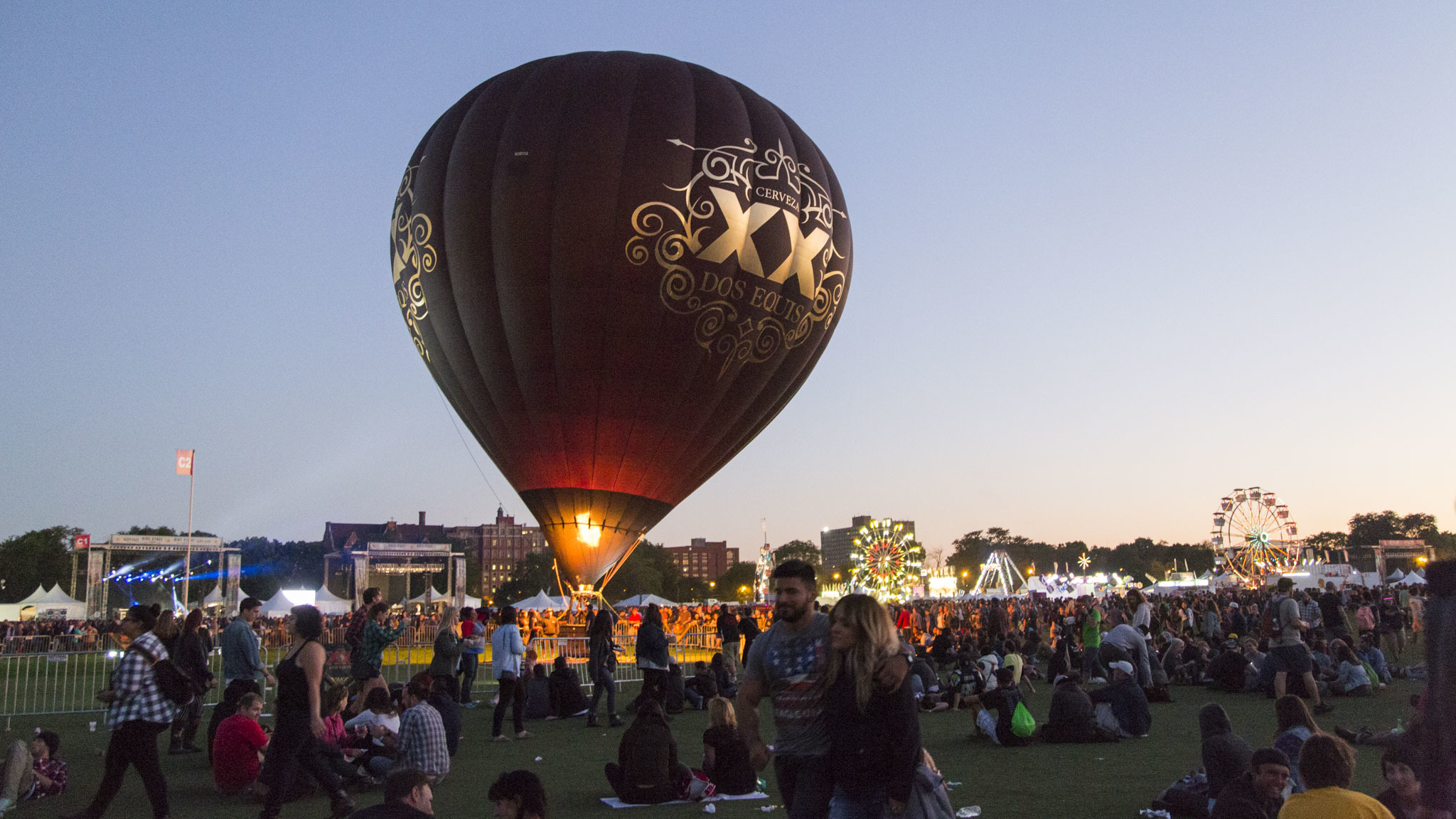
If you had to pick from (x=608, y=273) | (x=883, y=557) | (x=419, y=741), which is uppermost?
(x=608, y=273)

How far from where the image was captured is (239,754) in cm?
891

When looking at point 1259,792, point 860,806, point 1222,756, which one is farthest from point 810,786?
point 1222,756

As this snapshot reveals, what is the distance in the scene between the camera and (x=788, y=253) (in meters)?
21.7

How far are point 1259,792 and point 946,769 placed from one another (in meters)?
4.67

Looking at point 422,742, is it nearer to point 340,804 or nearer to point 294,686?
point 340,804

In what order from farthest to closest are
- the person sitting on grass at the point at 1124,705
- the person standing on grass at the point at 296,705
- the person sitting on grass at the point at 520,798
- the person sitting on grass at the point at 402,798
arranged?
the person sitting on grass at the point at 1124,705 < the person standing on grass at the point at 296,705 < the person sitting on grass at the point at 520,798 < the person sitting on grass at the point at 402,798

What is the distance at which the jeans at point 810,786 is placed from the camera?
462 cm

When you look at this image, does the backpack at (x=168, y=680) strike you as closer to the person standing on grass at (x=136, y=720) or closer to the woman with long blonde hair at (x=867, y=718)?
the person standing on grass at (x=136, y=720)

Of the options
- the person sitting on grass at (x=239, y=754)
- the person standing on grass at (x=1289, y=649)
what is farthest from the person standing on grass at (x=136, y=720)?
the person standing on grass at (x=1289, y=649)

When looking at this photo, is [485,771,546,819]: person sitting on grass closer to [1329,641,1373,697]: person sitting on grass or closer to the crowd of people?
the crowd of people

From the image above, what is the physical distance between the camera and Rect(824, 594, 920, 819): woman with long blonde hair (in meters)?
4.33

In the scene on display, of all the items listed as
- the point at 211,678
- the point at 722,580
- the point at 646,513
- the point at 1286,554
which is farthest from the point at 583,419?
the point at 722,580

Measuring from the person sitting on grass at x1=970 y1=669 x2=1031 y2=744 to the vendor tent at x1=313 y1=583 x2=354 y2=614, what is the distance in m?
45.9

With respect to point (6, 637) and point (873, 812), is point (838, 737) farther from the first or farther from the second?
point (6, 637)
